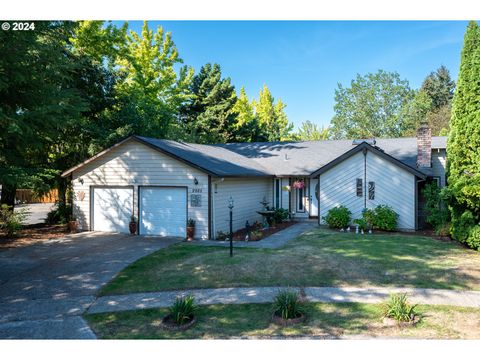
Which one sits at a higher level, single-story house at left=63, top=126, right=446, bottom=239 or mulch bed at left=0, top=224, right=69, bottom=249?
single-story house at left=63, top=126, right=446, bottom=239

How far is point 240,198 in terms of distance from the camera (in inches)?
633

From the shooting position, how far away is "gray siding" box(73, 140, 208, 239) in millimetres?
13861

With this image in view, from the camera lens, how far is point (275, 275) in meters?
8.55

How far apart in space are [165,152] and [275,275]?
7.52m

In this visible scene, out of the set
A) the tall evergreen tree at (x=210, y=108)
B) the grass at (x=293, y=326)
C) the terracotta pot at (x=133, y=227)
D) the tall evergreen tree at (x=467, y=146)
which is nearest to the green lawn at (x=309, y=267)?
the tall evergreen tree at (x=467, y=146)

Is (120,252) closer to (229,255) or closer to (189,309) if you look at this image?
(229,255)

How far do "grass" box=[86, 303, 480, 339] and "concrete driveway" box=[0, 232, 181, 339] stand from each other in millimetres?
668

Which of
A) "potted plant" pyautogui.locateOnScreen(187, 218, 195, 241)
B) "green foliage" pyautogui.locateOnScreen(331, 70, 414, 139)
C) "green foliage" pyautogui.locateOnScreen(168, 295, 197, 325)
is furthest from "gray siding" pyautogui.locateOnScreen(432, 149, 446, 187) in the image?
"green foliage" pyautogui.locateOnScreen(331, 70, 414, 139)

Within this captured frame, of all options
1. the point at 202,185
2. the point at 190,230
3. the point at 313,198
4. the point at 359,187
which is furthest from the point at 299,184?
the point at 190,230

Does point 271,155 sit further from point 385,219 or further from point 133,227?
point 133,227

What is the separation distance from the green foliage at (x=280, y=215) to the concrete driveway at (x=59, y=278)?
608 centimetres

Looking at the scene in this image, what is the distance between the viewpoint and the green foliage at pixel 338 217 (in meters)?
15.4

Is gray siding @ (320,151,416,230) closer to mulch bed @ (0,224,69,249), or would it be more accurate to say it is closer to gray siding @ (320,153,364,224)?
gray siding @ (320,153,364,224)

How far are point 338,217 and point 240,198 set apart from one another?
4486mm
